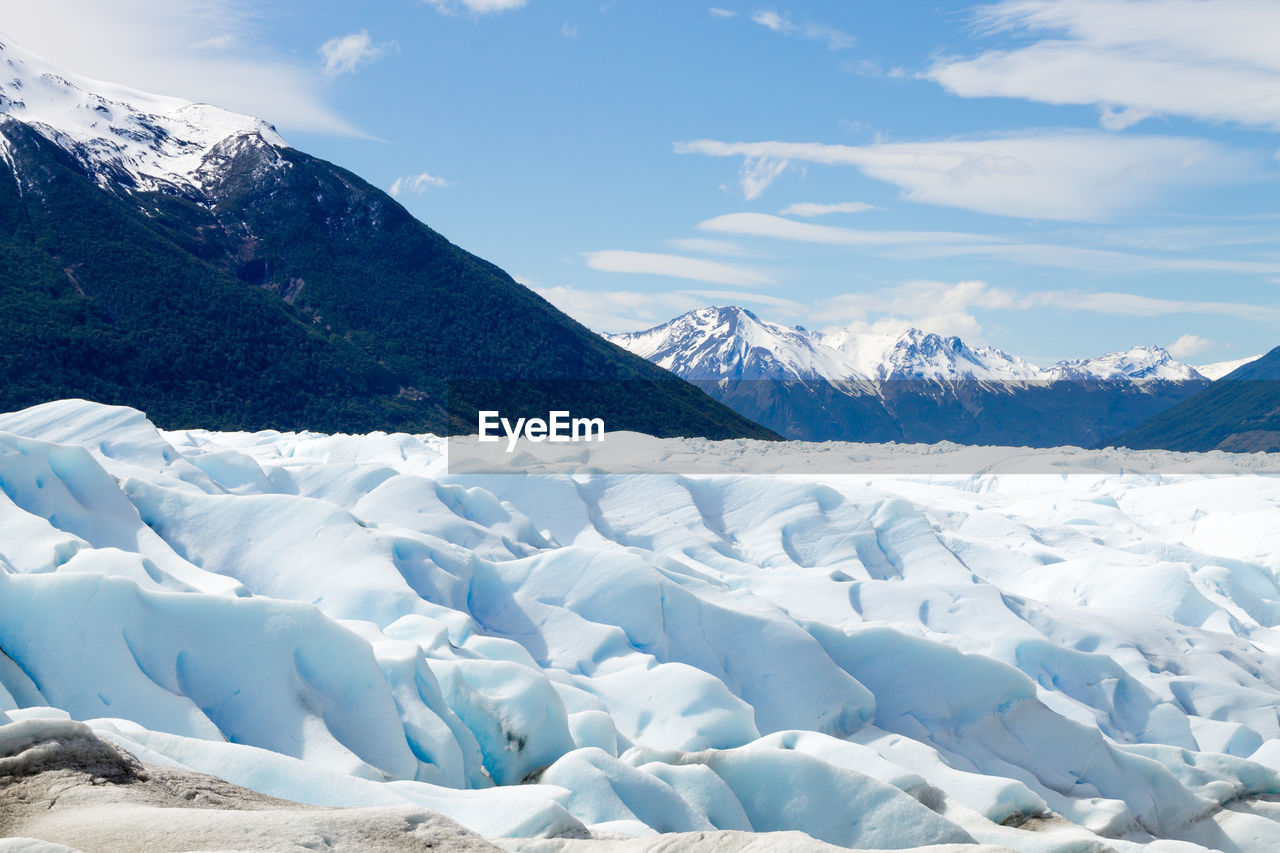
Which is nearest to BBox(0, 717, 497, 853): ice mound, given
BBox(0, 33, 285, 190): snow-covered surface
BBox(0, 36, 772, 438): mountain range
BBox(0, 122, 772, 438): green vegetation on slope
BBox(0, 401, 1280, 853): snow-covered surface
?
BBox(0, 401, 1280, 853): snow-covered surface

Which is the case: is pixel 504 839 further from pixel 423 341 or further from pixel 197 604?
pixel 423 341

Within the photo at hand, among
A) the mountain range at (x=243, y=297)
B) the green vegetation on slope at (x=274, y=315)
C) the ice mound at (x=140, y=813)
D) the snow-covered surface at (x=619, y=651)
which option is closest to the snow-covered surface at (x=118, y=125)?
the mountain range at (x=243, y=297)

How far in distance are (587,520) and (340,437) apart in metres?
9.12

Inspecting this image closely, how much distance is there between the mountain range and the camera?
69.8m

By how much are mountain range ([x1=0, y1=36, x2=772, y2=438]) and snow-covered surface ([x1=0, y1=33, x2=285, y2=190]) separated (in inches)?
10.3

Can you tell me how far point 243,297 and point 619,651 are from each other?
7474 centimetres

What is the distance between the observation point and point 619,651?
15086mm

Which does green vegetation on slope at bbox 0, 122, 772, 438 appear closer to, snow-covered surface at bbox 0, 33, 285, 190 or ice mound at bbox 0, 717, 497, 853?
snow-covered surface at bbox 0, 33, 285, 190

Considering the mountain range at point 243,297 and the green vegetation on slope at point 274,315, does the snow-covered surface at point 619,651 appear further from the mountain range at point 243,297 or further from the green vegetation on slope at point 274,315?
the mountain range at point 243,297

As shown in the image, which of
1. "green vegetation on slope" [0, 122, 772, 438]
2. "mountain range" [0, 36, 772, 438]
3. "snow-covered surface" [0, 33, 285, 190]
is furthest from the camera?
"snow-covered surface" [0, 33, 285, 190]

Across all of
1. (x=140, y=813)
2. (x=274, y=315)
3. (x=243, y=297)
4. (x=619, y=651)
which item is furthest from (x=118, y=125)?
(x=140, y=813)

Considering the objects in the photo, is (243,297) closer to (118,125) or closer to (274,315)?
(274,315)

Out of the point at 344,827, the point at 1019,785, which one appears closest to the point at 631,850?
the point at 344,827

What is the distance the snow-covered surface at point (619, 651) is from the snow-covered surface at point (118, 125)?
8117 centimetres
